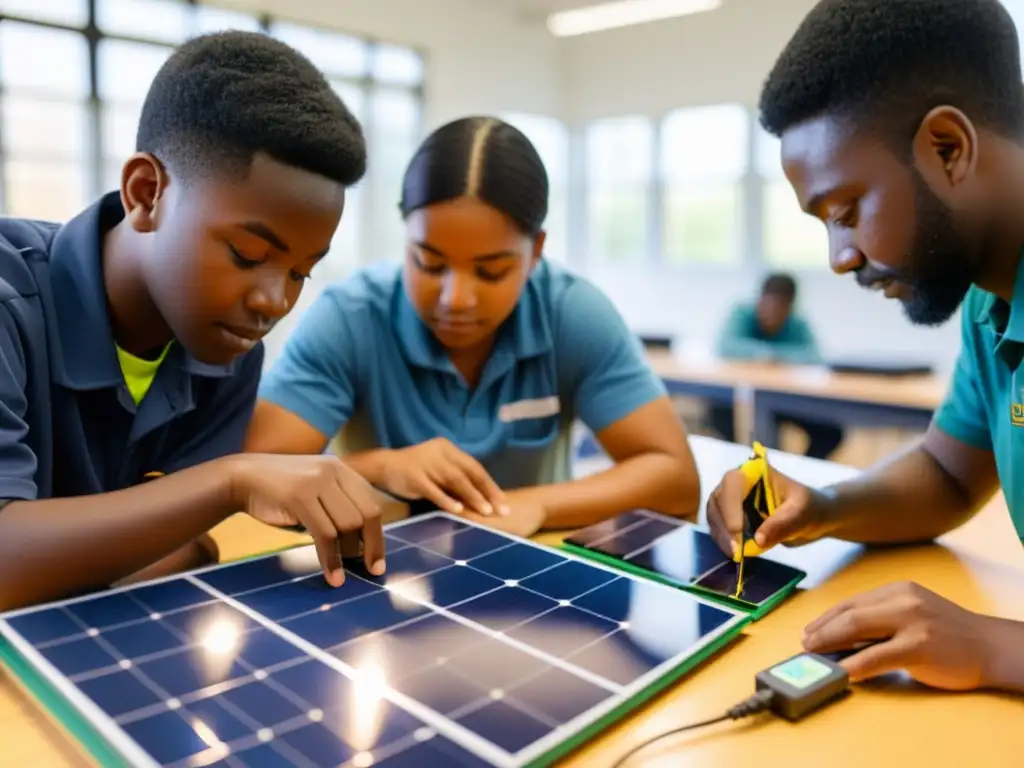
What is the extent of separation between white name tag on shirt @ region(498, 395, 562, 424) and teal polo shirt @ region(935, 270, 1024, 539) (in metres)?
0.73

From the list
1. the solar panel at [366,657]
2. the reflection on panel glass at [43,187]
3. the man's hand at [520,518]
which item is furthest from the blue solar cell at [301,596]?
the reflection on panel glass at [43,187]

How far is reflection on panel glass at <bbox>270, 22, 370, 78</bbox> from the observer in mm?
7199

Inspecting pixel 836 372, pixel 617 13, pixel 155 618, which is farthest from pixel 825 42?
pixel 617 13

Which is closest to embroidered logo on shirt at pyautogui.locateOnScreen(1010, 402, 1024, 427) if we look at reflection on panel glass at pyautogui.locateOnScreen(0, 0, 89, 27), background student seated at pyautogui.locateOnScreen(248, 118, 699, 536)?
background student seated at pyautogui.locateOnScreen(248, 118, 699, 536)

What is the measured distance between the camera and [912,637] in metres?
0.81

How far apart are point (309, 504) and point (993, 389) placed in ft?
3.49

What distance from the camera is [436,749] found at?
63 cm

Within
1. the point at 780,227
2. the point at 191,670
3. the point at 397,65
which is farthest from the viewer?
the point at 780,227

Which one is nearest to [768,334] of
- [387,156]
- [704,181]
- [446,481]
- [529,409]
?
[704,181]

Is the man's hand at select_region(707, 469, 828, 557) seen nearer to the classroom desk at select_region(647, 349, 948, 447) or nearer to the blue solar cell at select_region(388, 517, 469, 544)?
the blue solar cell at select_region(388, 517, 469, 544)

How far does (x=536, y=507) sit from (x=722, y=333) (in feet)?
15.2

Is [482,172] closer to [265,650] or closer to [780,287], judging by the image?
[265,650]

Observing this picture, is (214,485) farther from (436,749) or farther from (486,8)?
(486,8)

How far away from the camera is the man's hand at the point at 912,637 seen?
80cm
